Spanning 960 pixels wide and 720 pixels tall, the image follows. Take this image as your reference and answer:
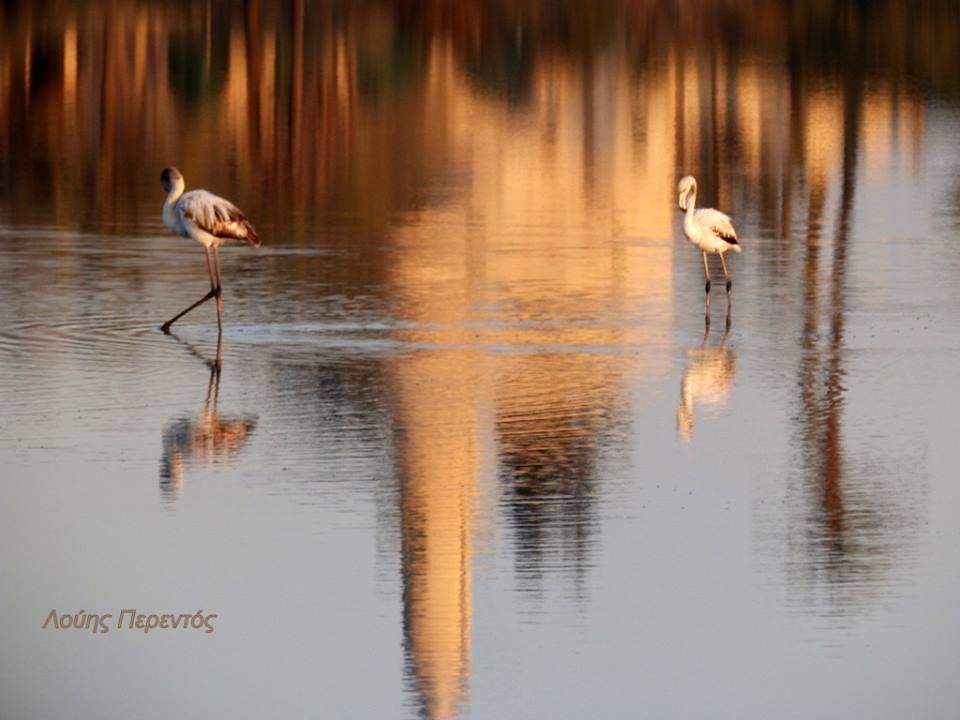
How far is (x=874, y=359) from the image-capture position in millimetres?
15656

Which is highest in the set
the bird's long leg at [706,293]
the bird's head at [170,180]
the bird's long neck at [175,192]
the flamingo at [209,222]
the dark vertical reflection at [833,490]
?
the bird's head at [170,180]

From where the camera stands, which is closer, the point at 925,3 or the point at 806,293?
the point at 806,293

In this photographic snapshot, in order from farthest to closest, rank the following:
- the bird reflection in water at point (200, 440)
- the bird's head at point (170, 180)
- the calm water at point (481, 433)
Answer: the bird's head at point (170, 180) < the bird reflection in water at point (200, 440) < the calm water at point (481, 433)

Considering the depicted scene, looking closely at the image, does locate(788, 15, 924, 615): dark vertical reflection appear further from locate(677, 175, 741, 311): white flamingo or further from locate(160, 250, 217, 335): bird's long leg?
locate(160, 250, 217, 335): bird's long leg

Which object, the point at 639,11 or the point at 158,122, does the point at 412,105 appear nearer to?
the point at 158,122

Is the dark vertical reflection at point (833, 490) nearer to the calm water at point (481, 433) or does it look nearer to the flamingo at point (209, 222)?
the calm water at point (481, 433)

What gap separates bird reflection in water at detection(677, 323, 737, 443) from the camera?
13896 mm

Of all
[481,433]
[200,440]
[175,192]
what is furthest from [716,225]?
[200,440]

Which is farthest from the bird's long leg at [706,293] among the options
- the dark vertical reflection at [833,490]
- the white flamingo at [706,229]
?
the dark vertical reflection at [833,490]

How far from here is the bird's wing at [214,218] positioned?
1786 centimetres

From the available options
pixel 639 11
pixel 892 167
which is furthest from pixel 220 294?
pixel 639 11

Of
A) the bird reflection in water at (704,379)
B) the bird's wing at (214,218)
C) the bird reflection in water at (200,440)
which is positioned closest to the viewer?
the bird reflection in water at (200,440)

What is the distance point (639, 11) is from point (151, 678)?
168 feet

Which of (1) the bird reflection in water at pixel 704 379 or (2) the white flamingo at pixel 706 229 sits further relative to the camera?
(2) the white flamingo at pixel 706 229
